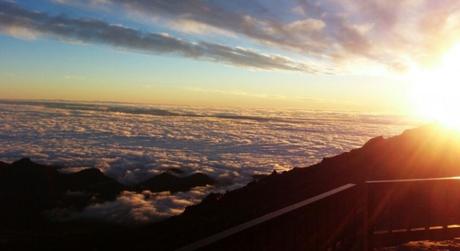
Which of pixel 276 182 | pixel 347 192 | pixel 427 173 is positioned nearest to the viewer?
pixel 347 192

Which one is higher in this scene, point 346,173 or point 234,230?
point 234,230

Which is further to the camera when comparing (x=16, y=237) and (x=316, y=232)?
(x=16, y=237)

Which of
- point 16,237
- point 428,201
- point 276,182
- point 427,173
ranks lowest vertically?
point 16,237

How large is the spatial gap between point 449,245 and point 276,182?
2882 cm

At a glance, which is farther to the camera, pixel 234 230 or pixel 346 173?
pixel 346 173

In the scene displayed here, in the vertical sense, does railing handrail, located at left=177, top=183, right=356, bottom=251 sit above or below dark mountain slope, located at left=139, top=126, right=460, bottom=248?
above

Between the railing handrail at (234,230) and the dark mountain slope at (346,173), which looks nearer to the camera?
the railing handrail at (234,230)

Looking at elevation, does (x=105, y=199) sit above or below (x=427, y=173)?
below

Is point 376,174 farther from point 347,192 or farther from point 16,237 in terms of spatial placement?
point 16,237

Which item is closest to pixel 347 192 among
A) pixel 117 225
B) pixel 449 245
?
pixel 449 245

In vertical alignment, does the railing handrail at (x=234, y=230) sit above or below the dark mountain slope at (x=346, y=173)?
above

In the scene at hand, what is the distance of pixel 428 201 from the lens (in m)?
9.86

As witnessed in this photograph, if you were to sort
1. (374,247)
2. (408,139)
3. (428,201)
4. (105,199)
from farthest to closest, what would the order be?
(105,199), (408,139), (428,201), (374,247)

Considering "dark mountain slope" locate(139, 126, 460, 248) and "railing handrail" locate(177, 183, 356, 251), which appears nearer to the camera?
"railing handrail" locate(177, 183, 356, 251)
